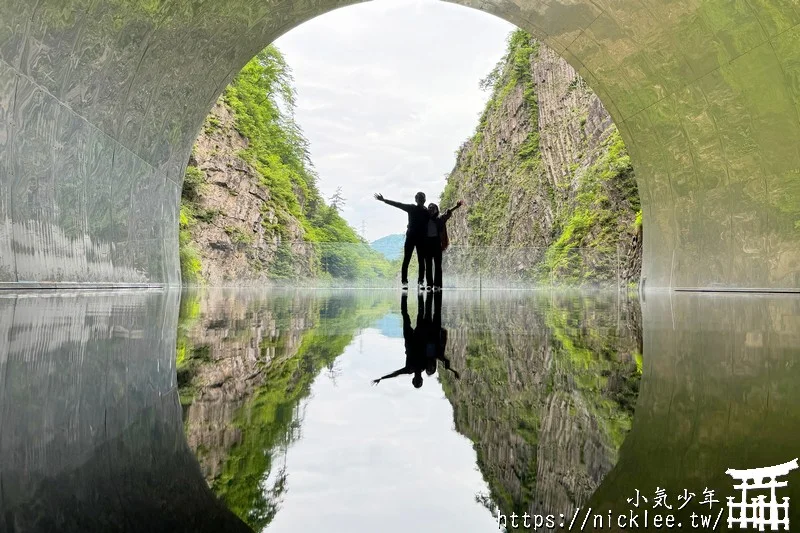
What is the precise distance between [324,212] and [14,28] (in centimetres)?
3922

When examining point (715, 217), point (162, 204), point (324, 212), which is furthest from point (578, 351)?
point (324, 212)

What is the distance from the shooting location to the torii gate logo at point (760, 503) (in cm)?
94

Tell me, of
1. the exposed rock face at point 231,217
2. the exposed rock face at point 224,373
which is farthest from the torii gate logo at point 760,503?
the exposed rock face at point 231,217

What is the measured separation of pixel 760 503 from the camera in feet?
3.26

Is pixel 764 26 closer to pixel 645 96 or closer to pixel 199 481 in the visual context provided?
pixel 645 96

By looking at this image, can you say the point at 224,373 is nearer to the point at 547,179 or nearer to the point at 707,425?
the point at 707,425

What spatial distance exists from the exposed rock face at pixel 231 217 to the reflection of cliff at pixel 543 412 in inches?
679

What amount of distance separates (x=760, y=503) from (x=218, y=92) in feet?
40.1

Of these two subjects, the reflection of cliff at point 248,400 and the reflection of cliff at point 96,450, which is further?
the reflection of cliff at point 248,400

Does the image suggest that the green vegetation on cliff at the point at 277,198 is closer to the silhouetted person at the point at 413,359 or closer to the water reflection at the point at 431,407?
the silhouetted person at the point at 413,359

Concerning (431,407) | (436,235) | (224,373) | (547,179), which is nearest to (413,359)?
(224,373)

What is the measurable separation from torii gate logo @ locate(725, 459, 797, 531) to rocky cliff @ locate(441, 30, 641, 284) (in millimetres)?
18648

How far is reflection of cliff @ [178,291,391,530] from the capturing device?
110cm

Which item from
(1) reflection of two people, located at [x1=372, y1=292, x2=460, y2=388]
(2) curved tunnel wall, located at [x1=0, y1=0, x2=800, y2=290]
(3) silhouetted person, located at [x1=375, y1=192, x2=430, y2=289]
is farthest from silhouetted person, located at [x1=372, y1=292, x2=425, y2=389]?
(3) silhouetted person, located at [x1=375, y1=192, x2=430, y2=289]
